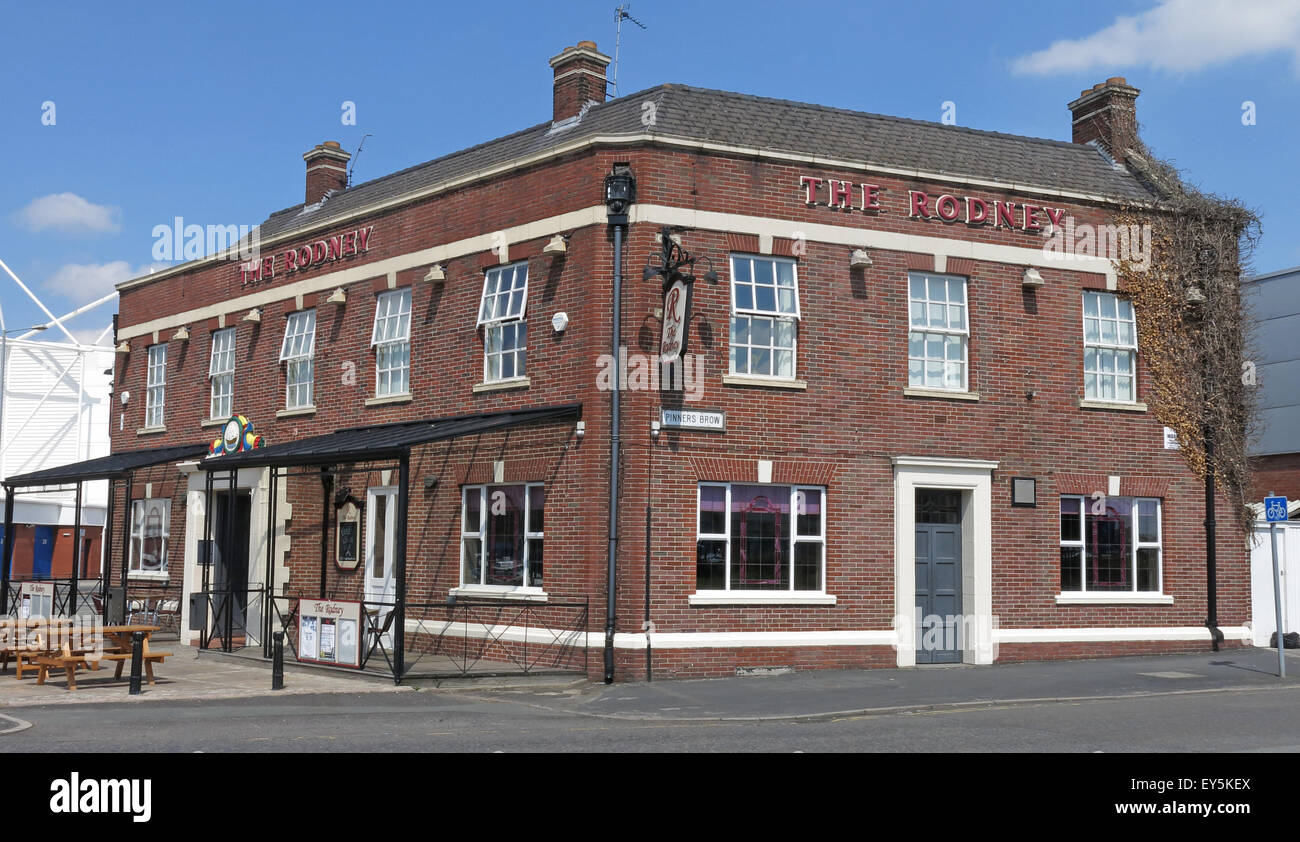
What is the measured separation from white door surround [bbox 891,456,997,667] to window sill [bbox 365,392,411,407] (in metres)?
8.22

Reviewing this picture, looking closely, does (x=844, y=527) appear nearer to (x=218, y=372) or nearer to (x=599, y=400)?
(x=599, y=400)

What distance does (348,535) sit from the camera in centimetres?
2211

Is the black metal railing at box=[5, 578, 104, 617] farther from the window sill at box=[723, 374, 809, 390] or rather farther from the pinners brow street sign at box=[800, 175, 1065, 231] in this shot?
the pinners brow street sign at box=[800, 175, 1065, 231]

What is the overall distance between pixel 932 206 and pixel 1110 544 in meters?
6.26

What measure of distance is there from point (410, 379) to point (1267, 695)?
544 inches

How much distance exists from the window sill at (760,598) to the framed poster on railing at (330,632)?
15.5 feet

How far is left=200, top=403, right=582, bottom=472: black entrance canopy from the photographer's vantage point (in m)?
17.5

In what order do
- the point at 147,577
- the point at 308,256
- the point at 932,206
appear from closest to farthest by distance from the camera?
the point at 932,206 < the point at 308,256 < the point at 147,577

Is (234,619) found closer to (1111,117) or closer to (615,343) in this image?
(615,343)

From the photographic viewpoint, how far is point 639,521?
17688mm

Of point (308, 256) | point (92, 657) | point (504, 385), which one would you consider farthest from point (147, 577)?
point (504, 385)

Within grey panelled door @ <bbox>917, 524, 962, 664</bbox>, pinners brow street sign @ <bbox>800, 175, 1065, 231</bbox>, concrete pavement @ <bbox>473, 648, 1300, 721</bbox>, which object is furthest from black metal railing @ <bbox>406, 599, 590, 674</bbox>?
pinners brow street sign @ <bbox>800, 175, 1065, 231</bbox>

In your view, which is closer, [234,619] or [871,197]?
[871,197]

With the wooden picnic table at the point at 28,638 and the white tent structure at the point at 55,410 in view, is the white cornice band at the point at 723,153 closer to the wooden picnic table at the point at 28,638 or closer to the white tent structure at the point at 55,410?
the wooden picnic table at the point at 28,638
